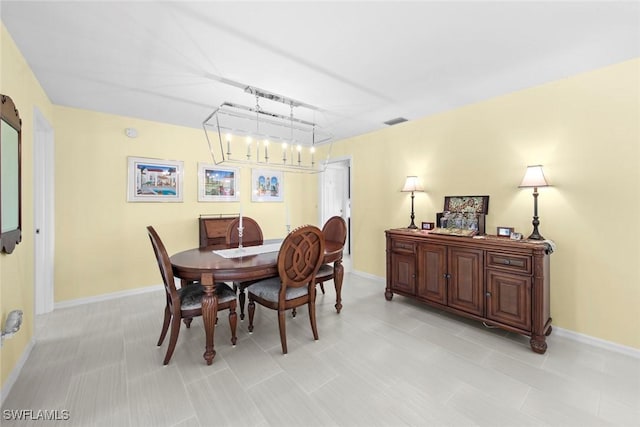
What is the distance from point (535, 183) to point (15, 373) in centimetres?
434

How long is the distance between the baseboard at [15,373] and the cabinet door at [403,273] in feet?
11.0

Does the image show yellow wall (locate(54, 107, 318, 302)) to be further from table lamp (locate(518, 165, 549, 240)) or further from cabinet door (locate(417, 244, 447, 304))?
table lamp (locate(518, 165, 549, 240))

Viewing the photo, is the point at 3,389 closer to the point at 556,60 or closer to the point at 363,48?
the point at 363,48

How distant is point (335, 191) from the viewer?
589 centimetres

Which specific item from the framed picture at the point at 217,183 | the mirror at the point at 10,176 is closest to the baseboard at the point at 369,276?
the framed picture at the point at 217,183

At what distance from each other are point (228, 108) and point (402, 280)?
116 inches

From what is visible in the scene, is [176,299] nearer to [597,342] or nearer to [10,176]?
[10,176]

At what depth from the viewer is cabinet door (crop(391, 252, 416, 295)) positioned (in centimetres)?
308

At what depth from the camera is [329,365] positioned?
1.99 metres

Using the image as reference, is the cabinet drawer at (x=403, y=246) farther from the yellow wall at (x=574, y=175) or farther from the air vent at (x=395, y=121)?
the air vent at (x=395, y=121)

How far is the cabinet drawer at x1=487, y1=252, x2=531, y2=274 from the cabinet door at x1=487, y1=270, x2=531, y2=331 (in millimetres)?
54

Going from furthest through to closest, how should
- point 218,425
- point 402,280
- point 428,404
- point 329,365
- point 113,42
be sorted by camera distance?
point 402,280 < point 329,365 < point 113,42 < point 428,404 < point 218,425

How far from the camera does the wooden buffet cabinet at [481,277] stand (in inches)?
86.0

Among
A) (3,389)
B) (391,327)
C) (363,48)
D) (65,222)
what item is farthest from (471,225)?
(65,222)
